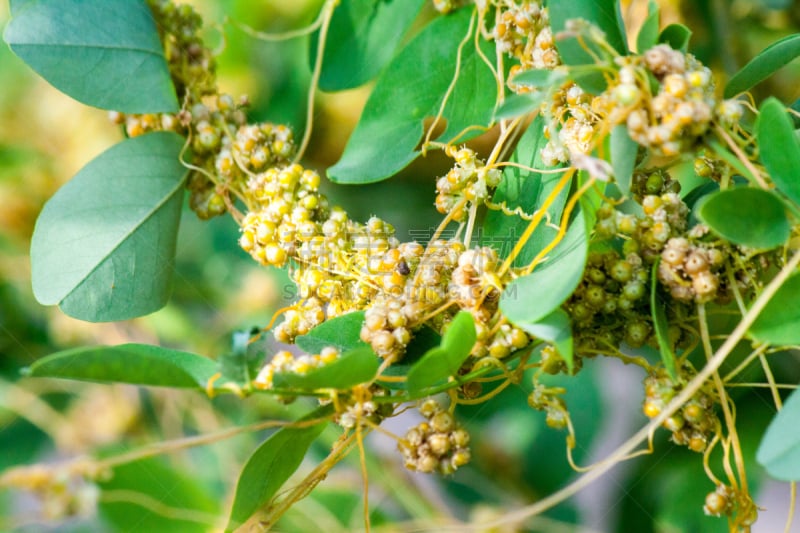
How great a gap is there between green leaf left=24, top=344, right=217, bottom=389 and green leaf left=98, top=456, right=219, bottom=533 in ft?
0.91

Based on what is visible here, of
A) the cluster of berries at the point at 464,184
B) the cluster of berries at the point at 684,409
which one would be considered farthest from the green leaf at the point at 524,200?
the cluster of berries at the point at 684,409

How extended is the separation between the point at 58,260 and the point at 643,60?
48 centimetres

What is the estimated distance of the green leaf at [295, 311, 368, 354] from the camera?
55 centimetres

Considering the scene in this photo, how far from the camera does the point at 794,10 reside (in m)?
1.08

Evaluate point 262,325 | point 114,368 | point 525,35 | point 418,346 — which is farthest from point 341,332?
point 262,325

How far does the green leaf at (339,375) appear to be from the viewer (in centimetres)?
44

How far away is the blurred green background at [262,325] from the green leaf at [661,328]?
542 mm

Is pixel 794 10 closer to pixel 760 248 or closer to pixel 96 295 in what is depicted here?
pixel 760 248

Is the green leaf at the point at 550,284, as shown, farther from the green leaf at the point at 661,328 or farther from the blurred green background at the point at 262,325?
the blurred green background at the point at 262,325

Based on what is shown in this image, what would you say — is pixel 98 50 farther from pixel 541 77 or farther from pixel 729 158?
pixel 729 158

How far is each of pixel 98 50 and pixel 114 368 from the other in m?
0.34

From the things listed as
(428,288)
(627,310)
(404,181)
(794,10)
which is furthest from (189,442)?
(794,10)

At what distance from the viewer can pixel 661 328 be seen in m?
0.48

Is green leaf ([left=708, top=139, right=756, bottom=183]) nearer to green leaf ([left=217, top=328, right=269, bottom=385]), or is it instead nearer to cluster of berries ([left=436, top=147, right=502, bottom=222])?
cluster of berries ([left=436, top=147, right=502, bottom=222])
